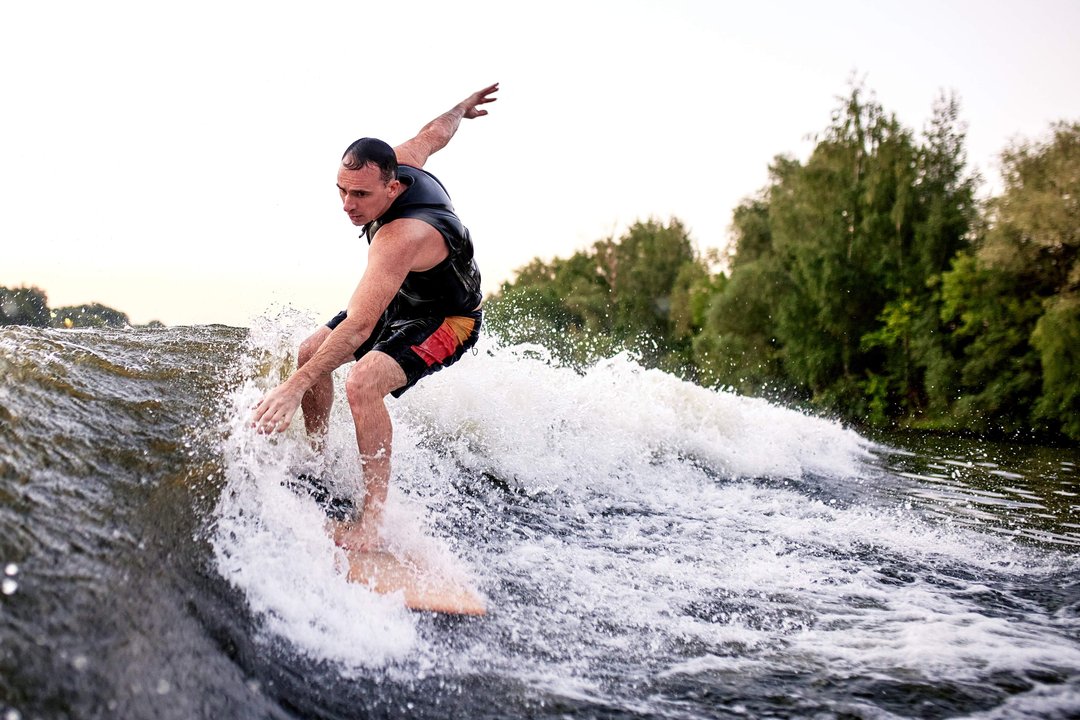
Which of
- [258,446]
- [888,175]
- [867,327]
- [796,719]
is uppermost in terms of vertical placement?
[888,175]

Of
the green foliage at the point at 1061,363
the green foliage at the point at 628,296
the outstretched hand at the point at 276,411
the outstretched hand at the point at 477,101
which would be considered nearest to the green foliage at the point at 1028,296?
the green foliage at the point at 1061,363

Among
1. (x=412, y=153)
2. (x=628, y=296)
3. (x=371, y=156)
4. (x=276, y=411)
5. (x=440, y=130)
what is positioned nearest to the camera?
(x=276, y=411)

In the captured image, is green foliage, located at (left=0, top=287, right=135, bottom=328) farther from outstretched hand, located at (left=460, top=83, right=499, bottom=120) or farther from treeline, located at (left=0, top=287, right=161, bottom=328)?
outstretched hand, located at (left=460, top=83, right=499, bottom=120)

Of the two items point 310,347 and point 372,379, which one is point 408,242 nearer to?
point 372,379

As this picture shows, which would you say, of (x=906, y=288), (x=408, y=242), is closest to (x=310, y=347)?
(x=408, y=242)

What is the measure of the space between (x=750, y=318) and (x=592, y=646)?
1306 inches

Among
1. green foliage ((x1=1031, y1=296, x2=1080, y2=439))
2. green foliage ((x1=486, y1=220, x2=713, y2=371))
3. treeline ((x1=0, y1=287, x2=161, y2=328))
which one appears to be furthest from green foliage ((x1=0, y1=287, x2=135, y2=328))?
green foliage ((x1=486, y1=220, x2=713, y2=371))

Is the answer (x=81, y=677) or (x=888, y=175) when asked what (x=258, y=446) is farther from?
(x=888, y=175)

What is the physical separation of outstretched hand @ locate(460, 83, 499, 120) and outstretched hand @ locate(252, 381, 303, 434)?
282 centimetres

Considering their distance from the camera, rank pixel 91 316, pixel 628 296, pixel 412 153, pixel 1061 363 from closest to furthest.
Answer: pixel 412 153, pixel 91 316, pixel 1061 363, pixel 628 296

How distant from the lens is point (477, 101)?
5566 mm

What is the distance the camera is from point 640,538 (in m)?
5.01

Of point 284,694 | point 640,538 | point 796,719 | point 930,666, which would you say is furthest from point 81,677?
point 640,538

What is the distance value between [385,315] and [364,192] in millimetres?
826
